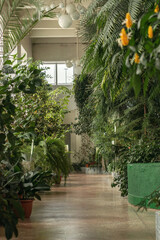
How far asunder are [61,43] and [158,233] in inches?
540

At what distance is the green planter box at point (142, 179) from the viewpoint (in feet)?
15.4

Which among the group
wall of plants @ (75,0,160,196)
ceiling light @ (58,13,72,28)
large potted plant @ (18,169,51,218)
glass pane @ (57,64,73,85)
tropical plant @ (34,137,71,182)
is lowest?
large potted plant @ (18,169,51,218)

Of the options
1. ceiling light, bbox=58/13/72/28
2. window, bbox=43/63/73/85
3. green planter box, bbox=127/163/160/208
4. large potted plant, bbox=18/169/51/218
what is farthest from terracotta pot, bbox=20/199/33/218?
window, bbox=43/63/73/85

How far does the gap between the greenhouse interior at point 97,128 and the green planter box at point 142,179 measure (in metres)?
0.01

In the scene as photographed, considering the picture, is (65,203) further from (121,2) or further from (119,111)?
(121,2)

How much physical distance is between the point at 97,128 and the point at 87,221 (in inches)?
129

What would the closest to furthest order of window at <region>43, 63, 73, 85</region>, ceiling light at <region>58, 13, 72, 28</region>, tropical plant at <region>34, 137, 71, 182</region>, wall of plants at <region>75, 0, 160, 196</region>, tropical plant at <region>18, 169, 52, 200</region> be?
wall of plants at <region>75, 0, 160, 196</region>, tropical plant at <region>18, 169, 52, 200</region>, ceiling light at <region>58, 13, 72, 28</region>, tropical plant at <region>34, 137, 71, 182</region>, window at <region>43, 63, 73, 85</region>

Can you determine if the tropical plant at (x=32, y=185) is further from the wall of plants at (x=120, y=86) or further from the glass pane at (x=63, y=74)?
the glass pane at (x=63, y=74)

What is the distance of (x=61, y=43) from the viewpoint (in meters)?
15.9

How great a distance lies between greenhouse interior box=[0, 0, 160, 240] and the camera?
7.29 feet

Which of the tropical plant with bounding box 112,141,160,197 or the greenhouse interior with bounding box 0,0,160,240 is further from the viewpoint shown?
the tropical plant with bounding box 112,141,160,197

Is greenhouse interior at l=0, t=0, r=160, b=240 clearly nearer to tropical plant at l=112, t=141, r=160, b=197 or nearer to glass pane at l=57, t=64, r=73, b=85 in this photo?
tropical plant at l=112, t=141, r=160, b=197

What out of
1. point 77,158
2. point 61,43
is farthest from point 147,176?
point 61,43

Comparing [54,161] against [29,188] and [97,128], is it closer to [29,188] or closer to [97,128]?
[97,128]
